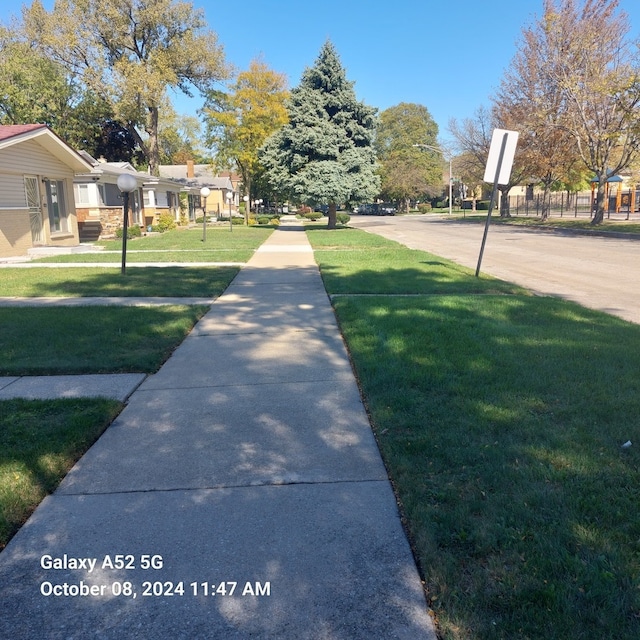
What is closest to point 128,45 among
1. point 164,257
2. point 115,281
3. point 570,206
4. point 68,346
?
point 164,257

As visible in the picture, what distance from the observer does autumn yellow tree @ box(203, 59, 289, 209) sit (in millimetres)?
40938

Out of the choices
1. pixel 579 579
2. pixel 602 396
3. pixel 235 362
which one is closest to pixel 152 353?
pixel 235 362

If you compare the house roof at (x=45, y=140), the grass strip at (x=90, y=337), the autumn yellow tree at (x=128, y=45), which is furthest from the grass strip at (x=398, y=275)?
the autumn yellow tree at (x=128, y=45)

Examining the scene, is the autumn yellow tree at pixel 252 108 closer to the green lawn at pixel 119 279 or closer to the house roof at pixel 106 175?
the house roof at pixel 106 175

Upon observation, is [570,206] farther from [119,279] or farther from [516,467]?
[516,467]

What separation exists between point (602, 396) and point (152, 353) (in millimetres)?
4588

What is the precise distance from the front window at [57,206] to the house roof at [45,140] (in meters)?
0.99

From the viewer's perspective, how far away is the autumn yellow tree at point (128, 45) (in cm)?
3550

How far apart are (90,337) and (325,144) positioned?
28.6 meters

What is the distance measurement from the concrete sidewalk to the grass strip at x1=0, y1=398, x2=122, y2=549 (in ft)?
0.35

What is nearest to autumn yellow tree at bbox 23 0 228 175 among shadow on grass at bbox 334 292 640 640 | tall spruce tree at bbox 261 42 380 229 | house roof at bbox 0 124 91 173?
tall spruce tree at bbox 261 42 380 229

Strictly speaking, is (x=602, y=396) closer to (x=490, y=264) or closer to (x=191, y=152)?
(x=490, y=264)

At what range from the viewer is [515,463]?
3713mm

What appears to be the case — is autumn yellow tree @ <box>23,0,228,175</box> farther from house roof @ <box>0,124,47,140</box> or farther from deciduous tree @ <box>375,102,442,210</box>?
deciduous tree @ <box>375,102,442,210</box>
